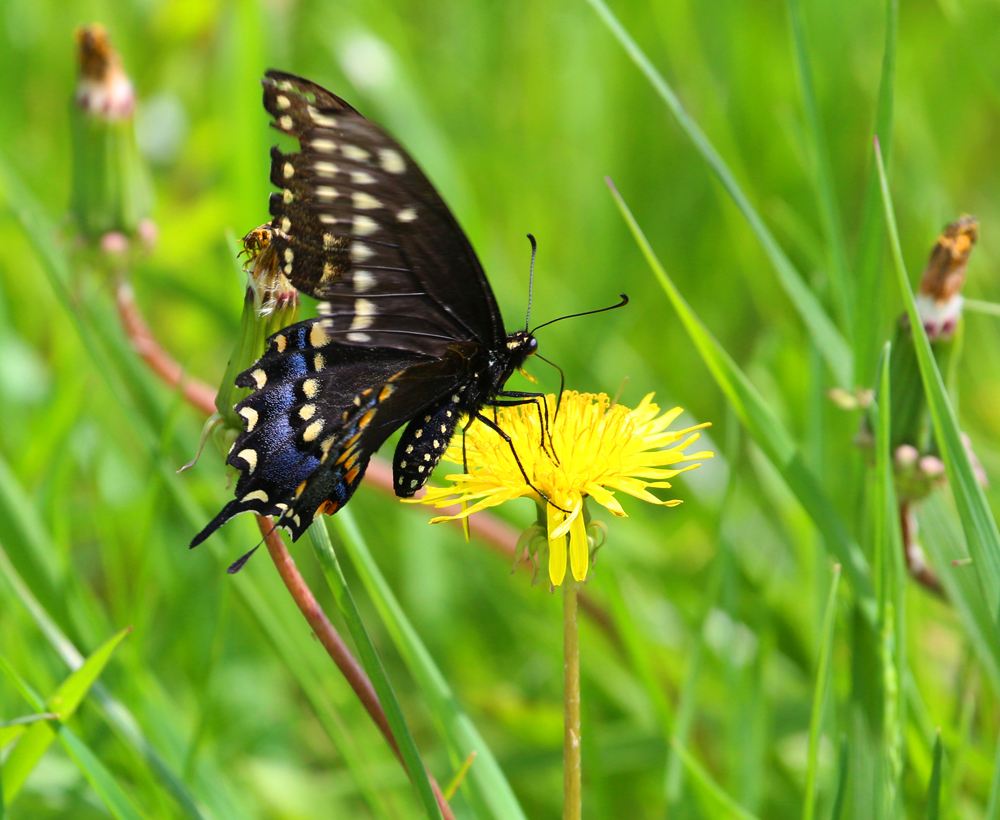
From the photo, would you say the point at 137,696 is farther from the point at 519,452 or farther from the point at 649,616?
the point at 649,616

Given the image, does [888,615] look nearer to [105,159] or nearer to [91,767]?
[91,767]

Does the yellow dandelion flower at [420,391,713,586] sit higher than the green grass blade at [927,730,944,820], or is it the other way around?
the yellow dandelion flower at [420,391,713,586]

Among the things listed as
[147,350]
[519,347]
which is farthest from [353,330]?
[147,350]

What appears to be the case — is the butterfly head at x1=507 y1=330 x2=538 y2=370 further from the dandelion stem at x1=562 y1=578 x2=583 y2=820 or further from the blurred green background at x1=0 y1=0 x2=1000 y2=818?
the dandelion stem at x1=562 y1=578 x2=583 y2=820

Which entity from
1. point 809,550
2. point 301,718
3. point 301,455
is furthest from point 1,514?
point 809,550

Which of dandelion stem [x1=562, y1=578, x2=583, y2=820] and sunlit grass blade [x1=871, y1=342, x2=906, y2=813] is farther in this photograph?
sunlit grass blade [x1=871, y1=342, x2=906, y2=813]

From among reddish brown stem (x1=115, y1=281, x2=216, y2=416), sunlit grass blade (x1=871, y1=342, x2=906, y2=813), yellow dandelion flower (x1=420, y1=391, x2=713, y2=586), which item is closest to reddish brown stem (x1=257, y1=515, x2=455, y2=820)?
yellow dandelion flower (x1=420, y1=391, x2=713, y2=586)
